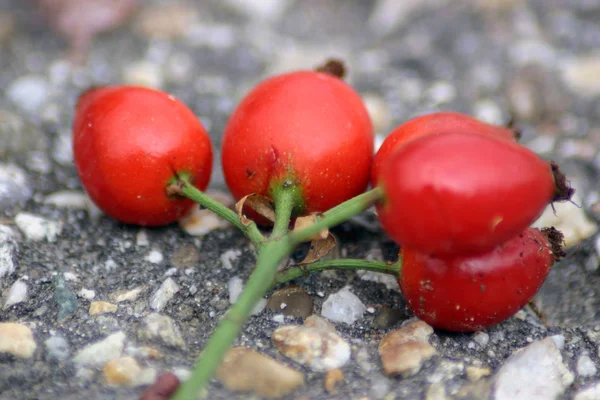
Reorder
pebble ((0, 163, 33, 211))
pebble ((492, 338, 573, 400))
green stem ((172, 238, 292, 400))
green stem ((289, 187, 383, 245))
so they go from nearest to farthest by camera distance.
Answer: green stem ((172, 238, 292, 400)), green stem ((289, 187, 383, 245)), pebble ((492, 338, 573, 400)), pebble ((0, 163, 33, 211))

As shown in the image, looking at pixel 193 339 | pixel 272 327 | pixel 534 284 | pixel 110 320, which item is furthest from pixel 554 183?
pixel 110 320

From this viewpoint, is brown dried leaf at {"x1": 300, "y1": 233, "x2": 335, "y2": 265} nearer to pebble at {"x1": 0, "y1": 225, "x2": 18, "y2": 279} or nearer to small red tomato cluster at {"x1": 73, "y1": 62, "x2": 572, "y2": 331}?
small red tomato cluster at {"x1": 73, "y1": 62, "x2": 572, "y2": 331}

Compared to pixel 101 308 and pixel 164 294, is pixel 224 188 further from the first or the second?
pixel 101 308

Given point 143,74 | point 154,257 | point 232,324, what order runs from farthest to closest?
point 143,74 → point 154,257 → point 232,324

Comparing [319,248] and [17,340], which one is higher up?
[319,248]

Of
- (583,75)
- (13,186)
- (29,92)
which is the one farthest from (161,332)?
(583,75)

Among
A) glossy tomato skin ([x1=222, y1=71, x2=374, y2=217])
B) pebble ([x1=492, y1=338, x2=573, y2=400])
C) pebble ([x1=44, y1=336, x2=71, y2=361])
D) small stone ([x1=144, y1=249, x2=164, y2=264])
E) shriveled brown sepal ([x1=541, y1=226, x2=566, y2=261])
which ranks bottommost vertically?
small stone ([x1=144, y1=249, x2=164, y2=264])

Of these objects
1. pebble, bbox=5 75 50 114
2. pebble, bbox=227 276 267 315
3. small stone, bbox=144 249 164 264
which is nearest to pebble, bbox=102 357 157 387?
pebble, bbox=227 276 267 315

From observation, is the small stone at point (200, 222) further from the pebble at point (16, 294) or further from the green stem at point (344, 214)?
the green stem at point (344, 214)
